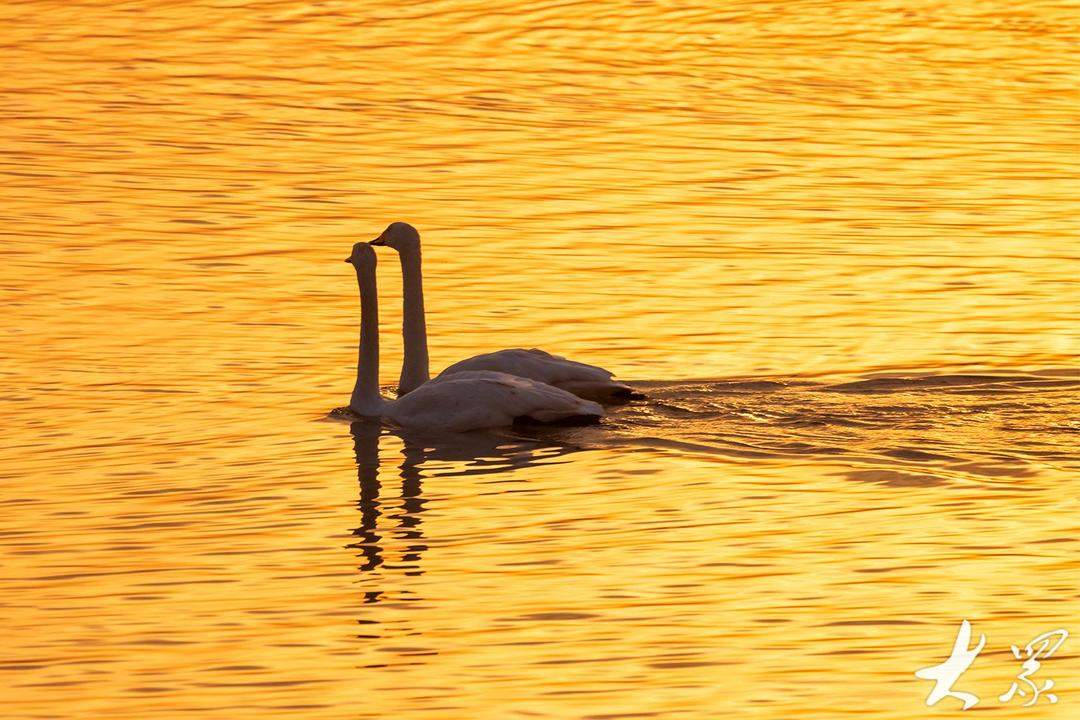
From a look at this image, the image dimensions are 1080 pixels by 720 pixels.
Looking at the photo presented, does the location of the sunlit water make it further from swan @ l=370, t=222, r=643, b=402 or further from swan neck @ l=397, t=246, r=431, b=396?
swan neck @ l=397, t=246, r=431, b=396

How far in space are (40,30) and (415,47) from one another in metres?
5.87

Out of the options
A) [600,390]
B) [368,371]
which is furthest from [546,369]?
[368,371]

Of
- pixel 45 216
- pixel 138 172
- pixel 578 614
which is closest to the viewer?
pixel 578 614

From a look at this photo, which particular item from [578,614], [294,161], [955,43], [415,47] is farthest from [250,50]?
[578,614]

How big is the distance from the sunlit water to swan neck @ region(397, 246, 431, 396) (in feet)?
1.80

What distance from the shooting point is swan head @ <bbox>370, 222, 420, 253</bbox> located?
62.1ft

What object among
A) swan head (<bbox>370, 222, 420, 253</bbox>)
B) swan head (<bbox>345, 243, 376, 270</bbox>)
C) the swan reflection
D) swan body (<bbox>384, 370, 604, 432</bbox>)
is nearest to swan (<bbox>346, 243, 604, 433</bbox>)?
swan body (<bbox>384, 370, 604, 432</bbox>)

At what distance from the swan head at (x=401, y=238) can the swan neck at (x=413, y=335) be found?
0.41 ft

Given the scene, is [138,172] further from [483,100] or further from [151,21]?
[151,21]

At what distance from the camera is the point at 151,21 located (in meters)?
36.9

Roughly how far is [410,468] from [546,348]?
367cm

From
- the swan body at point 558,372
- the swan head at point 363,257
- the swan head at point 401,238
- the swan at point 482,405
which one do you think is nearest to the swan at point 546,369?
the swan body at point 558,372

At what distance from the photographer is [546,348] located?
19.4 meters

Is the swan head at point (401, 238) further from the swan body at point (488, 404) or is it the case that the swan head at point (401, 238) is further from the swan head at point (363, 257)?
the swan body at point (488, 404)
